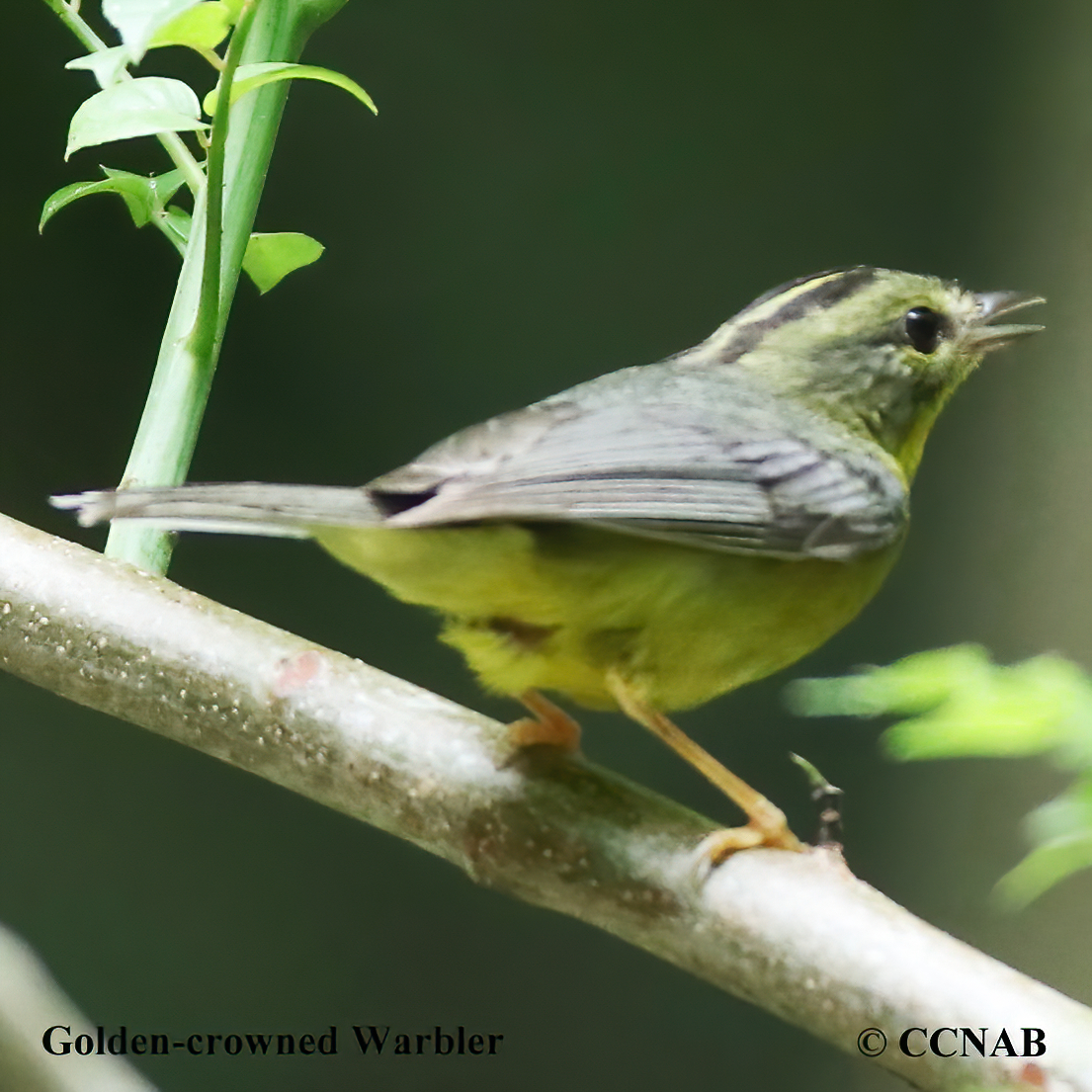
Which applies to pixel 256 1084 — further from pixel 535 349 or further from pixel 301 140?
pixel 301 140

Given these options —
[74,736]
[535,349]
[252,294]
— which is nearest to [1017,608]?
[535,349]

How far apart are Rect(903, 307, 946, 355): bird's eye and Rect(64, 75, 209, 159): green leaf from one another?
773 mm

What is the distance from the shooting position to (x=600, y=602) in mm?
1087

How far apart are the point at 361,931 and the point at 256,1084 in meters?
0.36

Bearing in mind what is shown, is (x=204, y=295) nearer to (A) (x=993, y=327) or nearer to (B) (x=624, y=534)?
(B) (x=624, y=534)

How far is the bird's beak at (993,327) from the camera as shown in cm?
144

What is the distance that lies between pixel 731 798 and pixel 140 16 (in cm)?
76

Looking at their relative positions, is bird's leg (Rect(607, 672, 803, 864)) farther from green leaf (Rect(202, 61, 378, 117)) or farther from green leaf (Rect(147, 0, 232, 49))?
green leaf (Rect(147, 0, 232, 49))

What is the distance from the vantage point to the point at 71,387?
2660mm

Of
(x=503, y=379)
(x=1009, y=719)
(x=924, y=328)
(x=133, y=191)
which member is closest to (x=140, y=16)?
(x=133, y=191)

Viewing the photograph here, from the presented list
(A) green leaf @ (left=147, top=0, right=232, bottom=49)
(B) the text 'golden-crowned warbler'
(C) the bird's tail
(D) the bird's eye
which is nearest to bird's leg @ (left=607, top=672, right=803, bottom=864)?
(B) the text 'golden-crowned warbler'

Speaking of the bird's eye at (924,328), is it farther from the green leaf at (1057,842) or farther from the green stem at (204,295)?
the green leaf at (1057,842)

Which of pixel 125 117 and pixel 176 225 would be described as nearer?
pixel 125 117

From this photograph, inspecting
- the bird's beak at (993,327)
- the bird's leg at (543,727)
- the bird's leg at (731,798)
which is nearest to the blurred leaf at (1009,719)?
the bird's leg at (731,798)
